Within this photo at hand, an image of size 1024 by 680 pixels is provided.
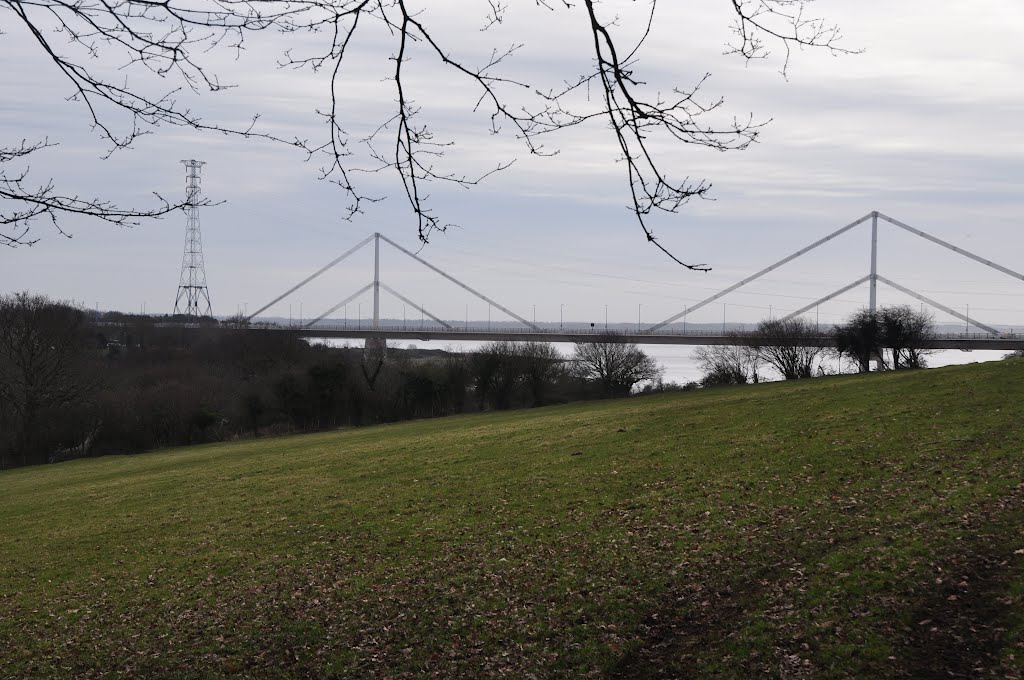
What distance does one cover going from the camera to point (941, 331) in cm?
7919

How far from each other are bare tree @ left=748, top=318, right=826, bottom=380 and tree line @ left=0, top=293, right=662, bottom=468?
7193mm

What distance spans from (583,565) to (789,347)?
4795 cm

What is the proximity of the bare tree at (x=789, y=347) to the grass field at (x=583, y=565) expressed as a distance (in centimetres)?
3328

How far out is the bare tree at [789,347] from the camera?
5562 centimetres

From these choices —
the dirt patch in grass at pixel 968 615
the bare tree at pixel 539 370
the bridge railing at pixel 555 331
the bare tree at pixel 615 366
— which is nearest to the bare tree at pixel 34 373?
the bare tree at pixel 539 370

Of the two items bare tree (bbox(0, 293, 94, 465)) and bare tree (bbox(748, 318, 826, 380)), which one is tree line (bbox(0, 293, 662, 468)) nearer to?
bare tree (bbox(0, 293, 94, 465))

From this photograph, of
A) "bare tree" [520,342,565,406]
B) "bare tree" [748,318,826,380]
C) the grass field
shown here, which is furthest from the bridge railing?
the grass field

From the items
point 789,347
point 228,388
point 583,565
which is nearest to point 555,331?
point 789,347

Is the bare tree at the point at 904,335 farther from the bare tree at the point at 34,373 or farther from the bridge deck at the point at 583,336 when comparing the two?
the bare tree at the point at 34,373

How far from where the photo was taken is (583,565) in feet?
38.6

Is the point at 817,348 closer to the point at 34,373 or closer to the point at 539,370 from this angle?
the point at 539,370

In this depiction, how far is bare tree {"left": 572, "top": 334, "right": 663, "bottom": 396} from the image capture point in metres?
55.7

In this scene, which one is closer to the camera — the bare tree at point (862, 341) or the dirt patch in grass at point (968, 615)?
the dirt patch in grass at point (968, 615)

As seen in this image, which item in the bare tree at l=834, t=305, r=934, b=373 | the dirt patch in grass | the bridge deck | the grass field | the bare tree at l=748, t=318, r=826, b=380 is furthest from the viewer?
the bridge deck
